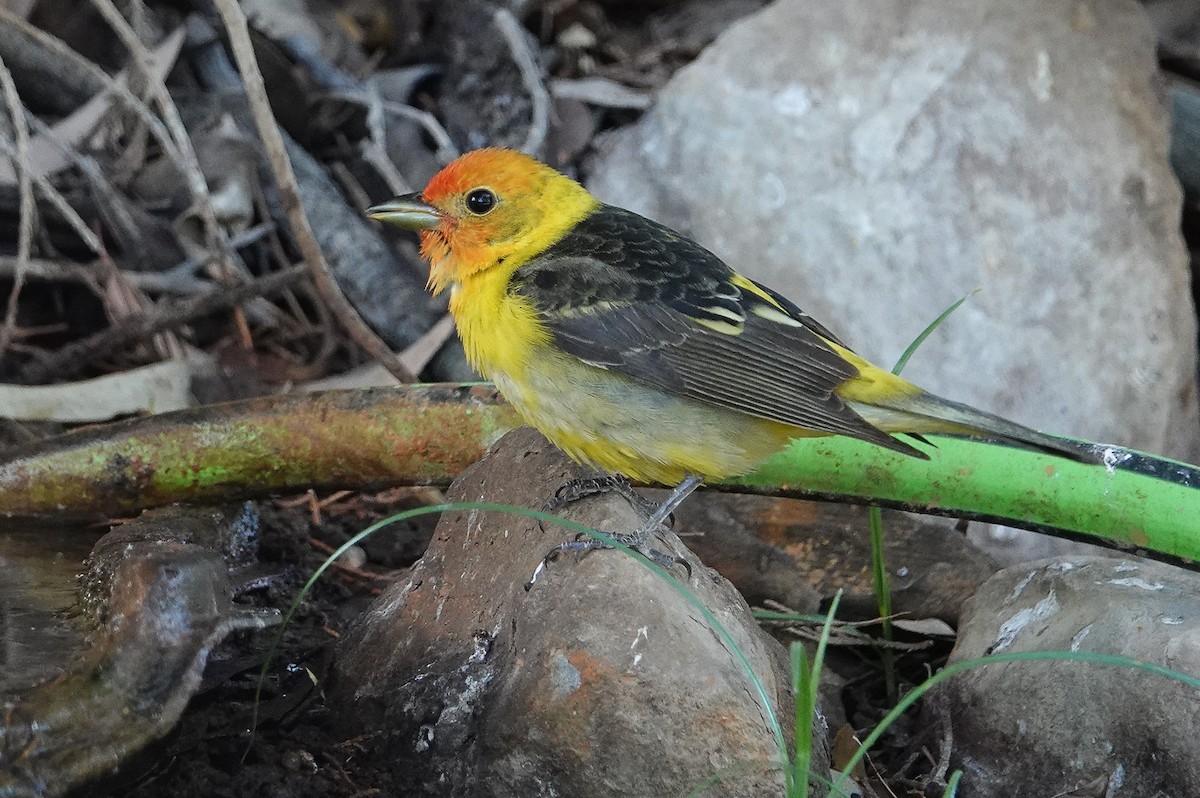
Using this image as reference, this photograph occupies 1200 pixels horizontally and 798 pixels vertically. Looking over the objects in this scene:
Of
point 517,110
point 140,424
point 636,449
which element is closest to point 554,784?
point 636,449

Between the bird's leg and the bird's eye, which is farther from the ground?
the bird's eye

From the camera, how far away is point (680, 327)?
3182mm

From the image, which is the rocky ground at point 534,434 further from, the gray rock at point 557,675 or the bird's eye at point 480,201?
the bird's eye at point 480,201

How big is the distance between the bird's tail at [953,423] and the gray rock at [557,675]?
628 millimetres

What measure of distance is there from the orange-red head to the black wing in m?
0.12

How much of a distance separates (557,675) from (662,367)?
3.37ft

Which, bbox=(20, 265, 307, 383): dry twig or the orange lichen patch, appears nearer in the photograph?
the orange lichen patch

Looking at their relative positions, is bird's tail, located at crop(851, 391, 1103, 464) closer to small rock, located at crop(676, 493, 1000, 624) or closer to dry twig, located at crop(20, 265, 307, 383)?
small rock, located at crop(676, 493, 1000, 624)

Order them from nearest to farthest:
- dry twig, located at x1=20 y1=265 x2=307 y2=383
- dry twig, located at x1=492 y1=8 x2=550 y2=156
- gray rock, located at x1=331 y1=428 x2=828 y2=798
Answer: gray rock, located at x1=331 y1=428 x2=828 y2=798 → dry twig, located at x1=20 y1=265 x2=307 y2=383 → dry twig, located at x1=492 y1=8 x2=550 y2=156

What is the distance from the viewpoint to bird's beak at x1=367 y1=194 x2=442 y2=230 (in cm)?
347

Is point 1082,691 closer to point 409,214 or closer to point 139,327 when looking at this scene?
point 409,214

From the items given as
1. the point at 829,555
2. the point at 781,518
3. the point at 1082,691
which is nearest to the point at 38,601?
the point at 781,518

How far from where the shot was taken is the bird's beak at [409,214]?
11.4 feet

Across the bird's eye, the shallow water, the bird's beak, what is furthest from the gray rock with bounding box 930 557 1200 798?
the shallow water
